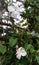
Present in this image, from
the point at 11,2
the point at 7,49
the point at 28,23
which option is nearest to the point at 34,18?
the point at 28,23

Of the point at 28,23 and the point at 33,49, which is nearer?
the point at 33,49

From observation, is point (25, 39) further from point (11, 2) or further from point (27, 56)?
point (11, 2)

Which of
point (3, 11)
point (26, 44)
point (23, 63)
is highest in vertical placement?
point (3, 11)

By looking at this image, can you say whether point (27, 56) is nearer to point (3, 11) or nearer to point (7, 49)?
point (7, 49)

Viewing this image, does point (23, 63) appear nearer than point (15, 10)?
Yes

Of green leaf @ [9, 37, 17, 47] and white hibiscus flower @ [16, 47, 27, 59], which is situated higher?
green leaf @ [9, 37, 17, 47]

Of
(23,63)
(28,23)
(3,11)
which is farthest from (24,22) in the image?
(23,63)

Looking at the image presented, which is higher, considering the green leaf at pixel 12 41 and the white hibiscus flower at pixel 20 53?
the green leaf at pixel 12 41

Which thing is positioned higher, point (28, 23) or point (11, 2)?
point (11, 2)

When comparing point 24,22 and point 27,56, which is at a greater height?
point 24,22
